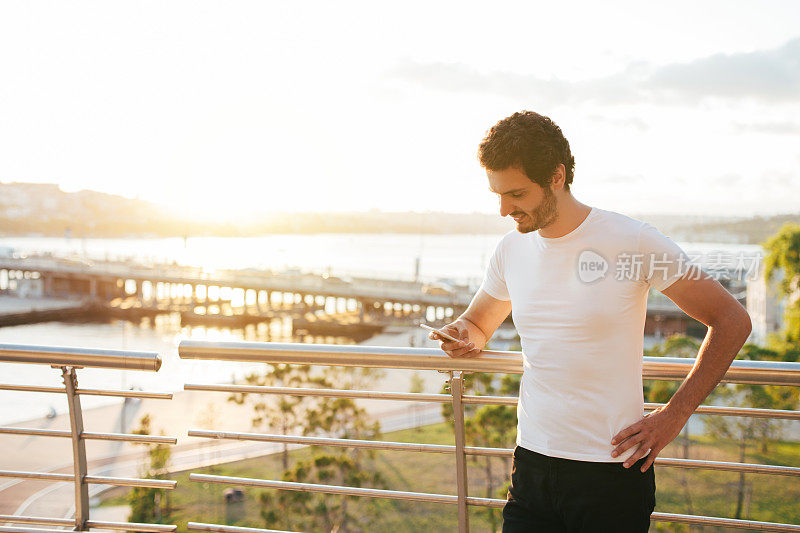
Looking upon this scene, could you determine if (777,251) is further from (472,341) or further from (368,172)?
(368,172)

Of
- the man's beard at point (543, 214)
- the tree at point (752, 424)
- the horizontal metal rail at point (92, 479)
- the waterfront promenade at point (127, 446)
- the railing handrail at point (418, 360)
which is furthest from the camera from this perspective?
the tree at point (752, 424)

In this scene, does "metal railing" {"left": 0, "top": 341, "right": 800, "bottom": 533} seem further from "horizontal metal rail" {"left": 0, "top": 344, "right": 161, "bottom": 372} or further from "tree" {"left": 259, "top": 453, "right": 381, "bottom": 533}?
"tree" {"left": 259, "top": 453, "right": 381, "bottom": 533}

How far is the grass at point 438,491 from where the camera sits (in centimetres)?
1272

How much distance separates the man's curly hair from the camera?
54.2 inches

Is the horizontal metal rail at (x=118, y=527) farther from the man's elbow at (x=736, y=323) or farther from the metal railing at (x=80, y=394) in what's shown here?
the man's elbow at (x=736, y=323)

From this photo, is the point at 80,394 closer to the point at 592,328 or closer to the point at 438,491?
the point at 592,328

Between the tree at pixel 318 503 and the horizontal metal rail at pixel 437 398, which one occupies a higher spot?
the horizontal metal rail at pixel 437 398

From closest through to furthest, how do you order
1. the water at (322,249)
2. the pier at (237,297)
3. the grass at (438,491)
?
1. the grass at (438,491)
2. the pier at (237,297)
3. the water at (322,249)

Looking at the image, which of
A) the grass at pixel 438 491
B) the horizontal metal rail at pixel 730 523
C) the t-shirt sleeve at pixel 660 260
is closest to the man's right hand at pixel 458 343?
the t-shirt sleeve at pixel 660 260

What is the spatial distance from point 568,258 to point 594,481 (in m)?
0.47

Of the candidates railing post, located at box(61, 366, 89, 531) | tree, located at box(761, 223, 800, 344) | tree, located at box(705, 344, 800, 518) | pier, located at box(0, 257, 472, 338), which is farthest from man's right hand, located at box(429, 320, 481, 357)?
pier, located at box(0, 257, 472, 338)

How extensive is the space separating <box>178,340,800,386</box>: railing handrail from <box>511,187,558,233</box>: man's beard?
15.1 inches

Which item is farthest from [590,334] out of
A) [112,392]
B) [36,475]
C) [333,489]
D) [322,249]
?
[322,249]

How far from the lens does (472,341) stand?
1.73 metres
